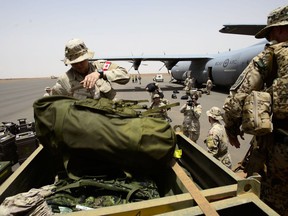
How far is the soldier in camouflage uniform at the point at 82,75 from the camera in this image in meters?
2.93

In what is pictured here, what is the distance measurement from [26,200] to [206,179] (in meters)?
1.40

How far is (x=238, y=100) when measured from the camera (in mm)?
2557

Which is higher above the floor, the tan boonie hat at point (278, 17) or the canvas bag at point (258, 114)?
the tan boonie hat at point (278, 17)

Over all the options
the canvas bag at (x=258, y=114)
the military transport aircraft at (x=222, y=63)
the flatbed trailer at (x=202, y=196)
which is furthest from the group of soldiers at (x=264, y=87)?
the military transport aircraft at (x=222, y=63)

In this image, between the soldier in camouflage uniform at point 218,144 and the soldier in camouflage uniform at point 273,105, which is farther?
the soldier in camouflage uniform at point 218,144

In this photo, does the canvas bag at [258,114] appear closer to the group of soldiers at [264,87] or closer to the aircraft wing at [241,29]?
the group of soldiers at [264,87]

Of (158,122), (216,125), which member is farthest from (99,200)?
(216,125)

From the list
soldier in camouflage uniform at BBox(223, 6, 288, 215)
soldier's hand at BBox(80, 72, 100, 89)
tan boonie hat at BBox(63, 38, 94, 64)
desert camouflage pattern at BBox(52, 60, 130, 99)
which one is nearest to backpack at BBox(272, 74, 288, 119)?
soldier in camouflage uniform at BBox(223, 6, 288, 215)

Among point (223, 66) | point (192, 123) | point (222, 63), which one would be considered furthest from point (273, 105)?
point (222, 63)

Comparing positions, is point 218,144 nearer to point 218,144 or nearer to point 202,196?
point 218,144

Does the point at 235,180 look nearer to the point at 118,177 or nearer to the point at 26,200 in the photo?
the point at 118,177

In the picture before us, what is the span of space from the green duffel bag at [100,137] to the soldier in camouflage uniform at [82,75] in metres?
1.10

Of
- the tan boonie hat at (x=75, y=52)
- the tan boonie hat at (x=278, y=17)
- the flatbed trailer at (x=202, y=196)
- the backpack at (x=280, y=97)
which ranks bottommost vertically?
the flatbed trailer at (x=202, y=196)

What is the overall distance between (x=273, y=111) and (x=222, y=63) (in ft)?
52.0
